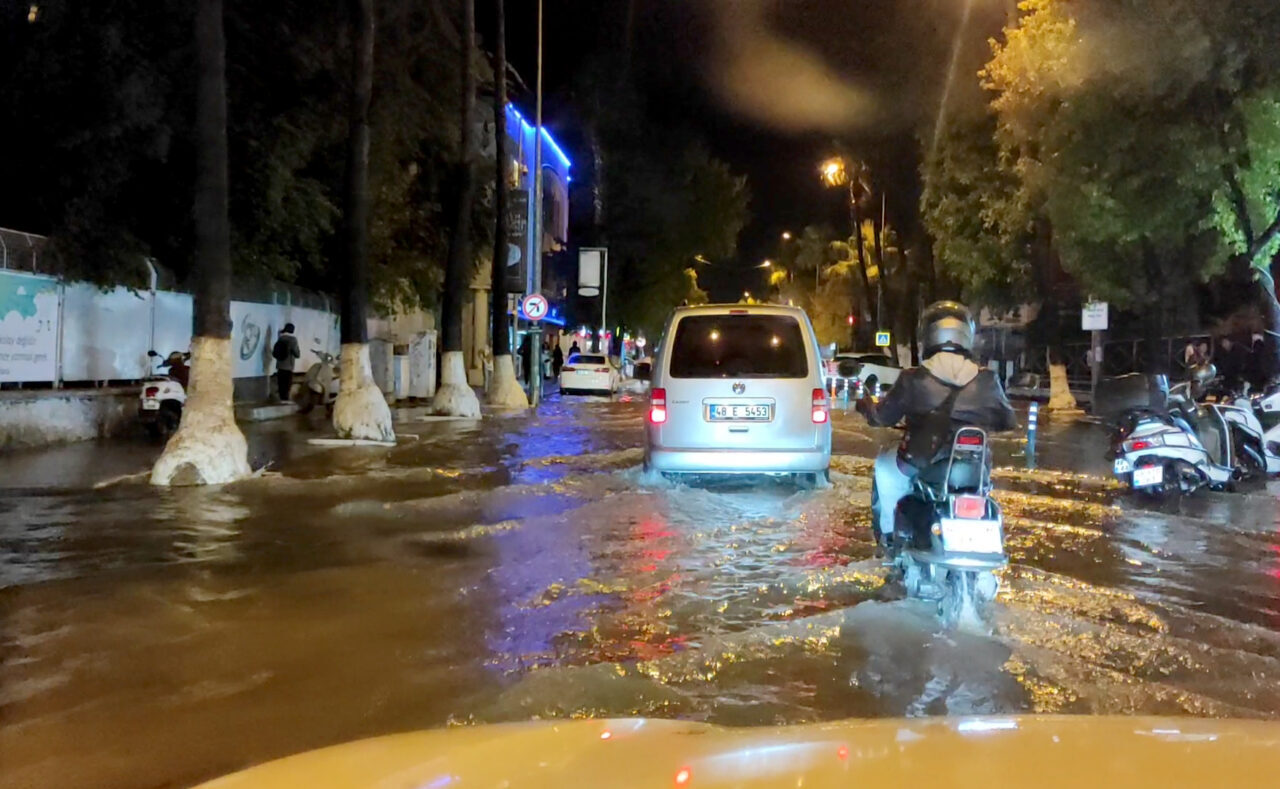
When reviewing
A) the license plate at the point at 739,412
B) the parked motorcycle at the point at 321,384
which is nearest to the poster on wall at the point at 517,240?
the parked motorcycle at the point at 321,384

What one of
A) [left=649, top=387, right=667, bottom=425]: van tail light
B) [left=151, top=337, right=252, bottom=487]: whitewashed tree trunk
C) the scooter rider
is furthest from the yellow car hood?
[left=151, top=337, right=252, bottom=487]: whitewashed tree trunk

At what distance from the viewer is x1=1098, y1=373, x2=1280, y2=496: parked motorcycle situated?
11.3 metres

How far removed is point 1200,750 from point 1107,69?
19.4 metres

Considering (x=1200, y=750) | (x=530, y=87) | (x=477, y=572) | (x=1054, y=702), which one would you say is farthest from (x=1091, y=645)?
(x=530, y=87)

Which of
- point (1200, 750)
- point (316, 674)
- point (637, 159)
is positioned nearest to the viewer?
point (1200, 750)

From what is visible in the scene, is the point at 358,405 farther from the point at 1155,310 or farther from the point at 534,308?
the point at 1155,310

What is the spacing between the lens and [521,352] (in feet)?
136

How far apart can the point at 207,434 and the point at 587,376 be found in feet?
79.8

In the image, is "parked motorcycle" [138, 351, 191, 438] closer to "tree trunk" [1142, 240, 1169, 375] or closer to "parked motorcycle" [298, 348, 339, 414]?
"parked motorcycle" [298, 348, 339, 414]

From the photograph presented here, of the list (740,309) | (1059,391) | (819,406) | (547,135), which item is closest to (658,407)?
(740,309)

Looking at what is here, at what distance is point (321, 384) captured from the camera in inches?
880

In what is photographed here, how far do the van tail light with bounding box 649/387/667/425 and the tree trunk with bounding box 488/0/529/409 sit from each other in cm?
1571

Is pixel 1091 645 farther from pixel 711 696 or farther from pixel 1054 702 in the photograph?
pixel 711 696

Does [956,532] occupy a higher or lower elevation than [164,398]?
lower
